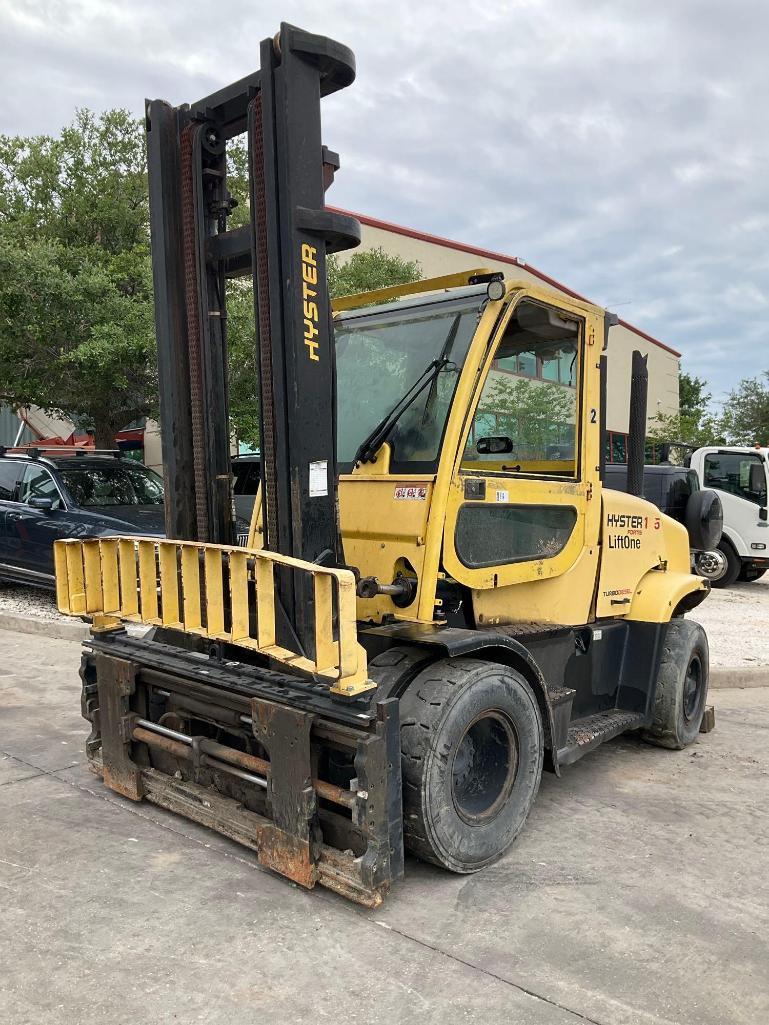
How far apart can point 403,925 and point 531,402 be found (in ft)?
8.19

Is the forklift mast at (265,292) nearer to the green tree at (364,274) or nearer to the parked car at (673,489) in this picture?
the parked car at (673,489)

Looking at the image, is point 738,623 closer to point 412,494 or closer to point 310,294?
point 412,494

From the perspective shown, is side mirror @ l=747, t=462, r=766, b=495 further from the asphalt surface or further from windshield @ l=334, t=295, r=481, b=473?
windshield @ l=334, t=295, r=481, b=473

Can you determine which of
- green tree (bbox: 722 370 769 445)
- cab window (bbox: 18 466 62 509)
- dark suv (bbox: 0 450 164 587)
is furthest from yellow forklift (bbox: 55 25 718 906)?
green tree (bbox: 722 370 769 445)

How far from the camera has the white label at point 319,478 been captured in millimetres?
3443

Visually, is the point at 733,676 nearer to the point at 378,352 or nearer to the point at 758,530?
the point at 378,352

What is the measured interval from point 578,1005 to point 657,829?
5.15 ft

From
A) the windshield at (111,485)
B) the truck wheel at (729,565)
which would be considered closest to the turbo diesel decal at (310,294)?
the windshield at (111,485)

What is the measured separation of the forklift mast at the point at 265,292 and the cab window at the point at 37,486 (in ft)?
20.5

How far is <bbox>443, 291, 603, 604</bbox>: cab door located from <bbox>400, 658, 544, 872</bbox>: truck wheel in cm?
51

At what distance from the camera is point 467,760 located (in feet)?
11.8

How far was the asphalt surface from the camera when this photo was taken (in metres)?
2.60

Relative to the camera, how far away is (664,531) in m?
5.50

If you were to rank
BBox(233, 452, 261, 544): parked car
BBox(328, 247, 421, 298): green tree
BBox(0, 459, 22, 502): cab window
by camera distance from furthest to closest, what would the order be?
BBox(328, 247, 421, 298): green tree, BBox(0, 459, 22, 502): cab window, BBox(233, 452, 261, 544): parked car
